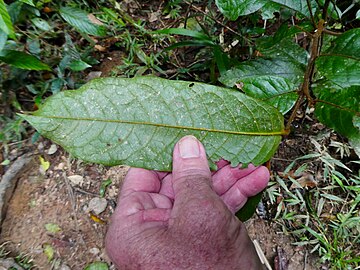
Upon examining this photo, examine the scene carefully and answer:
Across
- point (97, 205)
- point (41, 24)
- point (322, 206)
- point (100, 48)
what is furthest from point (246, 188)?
point (41, 24)

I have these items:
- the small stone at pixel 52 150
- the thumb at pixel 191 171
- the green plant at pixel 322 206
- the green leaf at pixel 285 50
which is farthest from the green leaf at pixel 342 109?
the small stone at pixel 52 150

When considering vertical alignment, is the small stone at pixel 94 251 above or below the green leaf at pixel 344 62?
below

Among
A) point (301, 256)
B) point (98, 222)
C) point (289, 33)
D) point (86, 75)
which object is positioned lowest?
point (98, 222)

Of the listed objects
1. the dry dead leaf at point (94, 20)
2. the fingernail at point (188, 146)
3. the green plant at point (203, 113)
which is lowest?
the dry dead leaf at point (94, 20)

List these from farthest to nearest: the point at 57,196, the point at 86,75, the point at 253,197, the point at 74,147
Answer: the point at 86,75 → the point at 57,196 → the point at 253,197 → the point at 74,147

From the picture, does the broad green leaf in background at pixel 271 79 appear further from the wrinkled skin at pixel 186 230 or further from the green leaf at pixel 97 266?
the green leaf at pixel 97 266

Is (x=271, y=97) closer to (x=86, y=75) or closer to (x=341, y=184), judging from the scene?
(x=341, y=184)

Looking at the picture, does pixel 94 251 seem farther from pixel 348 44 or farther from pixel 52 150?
pixel 348 44

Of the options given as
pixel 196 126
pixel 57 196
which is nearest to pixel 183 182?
pixel 196 126
